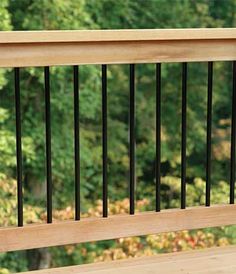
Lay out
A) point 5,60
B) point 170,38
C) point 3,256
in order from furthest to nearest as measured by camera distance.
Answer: point 3,256, point 170,38, point 5,60

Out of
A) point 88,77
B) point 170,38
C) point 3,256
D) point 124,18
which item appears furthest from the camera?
point 124,18

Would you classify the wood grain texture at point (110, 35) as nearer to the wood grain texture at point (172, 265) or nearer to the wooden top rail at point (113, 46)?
Result: the wooden top rail at point (113, 46)

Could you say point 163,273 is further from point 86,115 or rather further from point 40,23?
point 86,115

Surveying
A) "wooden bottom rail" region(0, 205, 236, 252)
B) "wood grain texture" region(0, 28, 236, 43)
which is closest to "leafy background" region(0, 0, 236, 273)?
"wooden bottom rail" region(0, 205, 236, 252)

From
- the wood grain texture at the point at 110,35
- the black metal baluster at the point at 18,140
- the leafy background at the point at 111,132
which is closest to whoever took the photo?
the wood grain texture at the point at 110,35

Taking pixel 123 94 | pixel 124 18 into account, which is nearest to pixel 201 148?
pixel 123 94

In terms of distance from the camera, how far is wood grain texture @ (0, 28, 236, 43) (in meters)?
2.08

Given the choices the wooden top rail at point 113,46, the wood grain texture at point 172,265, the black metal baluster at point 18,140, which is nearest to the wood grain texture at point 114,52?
the wooden top rail at point 113,46

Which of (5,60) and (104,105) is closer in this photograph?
(5,60)

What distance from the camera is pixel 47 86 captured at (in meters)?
2.26

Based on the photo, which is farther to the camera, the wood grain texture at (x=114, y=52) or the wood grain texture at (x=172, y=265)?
the wood grain texture at (x=172, y=265)

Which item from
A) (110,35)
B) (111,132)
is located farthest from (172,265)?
(111,132)

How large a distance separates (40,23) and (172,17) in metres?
2.67

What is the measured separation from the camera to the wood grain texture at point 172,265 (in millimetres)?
2299
